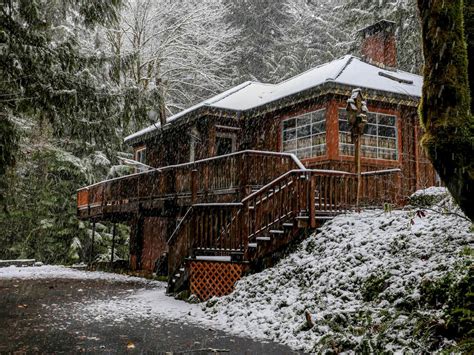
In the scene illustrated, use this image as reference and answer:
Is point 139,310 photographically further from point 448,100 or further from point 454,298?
point 448,100

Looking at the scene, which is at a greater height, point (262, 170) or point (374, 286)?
point (262, 170)

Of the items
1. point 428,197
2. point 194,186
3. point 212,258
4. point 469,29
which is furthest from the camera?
point 194,186

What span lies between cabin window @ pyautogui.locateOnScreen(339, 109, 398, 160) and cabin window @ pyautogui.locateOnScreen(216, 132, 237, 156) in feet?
17.8

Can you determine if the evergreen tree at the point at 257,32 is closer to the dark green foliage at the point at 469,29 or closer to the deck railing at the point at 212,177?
the deck railing at the point at 212,177

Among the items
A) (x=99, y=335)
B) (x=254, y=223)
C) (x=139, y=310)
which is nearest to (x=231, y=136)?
(x=254, y=223)

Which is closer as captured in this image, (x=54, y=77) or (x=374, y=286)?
(x=374, y=286)

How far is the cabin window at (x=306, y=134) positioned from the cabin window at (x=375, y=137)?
64 cm

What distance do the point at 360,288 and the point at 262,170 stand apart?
555cm

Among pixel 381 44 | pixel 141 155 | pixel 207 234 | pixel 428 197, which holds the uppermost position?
pixel 381 44

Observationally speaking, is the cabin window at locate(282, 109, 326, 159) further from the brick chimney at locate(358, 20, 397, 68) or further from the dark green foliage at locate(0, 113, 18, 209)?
the dark green foliage at locate(0, 113, 18, 209)

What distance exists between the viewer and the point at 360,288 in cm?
759

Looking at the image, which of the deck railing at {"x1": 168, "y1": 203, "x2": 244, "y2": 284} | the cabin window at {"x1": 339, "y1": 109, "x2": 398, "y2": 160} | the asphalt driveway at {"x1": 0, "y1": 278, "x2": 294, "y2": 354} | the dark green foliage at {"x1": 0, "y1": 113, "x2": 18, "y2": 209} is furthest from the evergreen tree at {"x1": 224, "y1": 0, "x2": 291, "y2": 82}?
the asphalt driveway at {"x1": 0, "y1": 278, "x2": 294, "y2": 354}

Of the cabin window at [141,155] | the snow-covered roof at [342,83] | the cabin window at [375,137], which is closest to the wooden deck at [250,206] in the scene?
the cabin window at [375,137]

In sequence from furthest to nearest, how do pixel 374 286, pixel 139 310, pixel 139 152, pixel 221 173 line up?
pixel 139 152 → pixel 221 173 → pixel 139 310 → pixel 374 286
